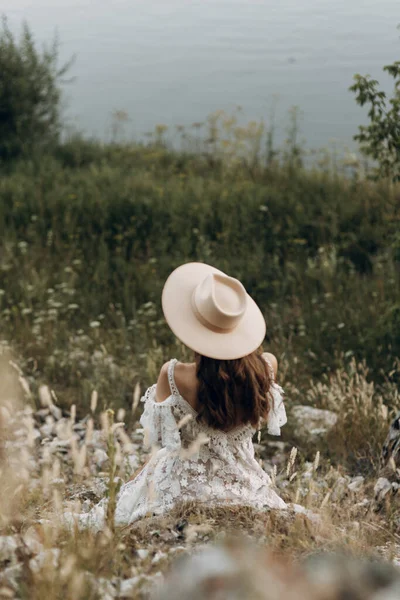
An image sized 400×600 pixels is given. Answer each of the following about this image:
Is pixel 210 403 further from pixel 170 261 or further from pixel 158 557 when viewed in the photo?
pixel 170 261

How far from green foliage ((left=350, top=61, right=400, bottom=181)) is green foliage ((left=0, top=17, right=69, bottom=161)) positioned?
27.4ft

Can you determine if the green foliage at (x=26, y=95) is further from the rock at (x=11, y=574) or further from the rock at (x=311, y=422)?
the rock at (x=11, y=574)

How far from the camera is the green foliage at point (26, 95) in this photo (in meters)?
13.3

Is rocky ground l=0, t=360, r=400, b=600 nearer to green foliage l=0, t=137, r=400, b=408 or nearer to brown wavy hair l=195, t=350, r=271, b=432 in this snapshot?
brown wavy hair l=195, t=350, r=271, b=432

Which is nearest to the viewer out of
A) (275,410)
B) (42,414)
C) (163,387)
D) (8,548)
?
(8,548)

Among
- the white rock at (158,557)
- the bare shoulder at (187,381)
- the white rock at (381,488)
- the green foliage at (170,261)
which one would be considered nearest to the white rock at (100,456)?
the green foliage at (170,261)

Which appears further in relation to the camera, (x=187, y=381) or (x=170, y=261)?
(x=170, y=261)

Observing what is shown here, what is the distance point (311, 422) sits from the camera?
5.70m

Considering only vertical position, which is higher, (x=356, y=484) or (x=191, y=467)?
(x=191, y=467)

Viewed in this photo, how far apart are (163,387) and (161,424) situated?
0.19 m

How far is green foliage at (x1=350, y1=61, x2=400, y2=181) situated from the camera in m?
5.75

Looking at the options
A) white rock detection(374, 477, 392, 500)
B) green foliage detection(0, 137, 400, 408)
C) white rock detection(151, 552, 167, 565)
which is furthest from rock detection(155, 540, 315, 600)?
green foliage detection(0, 137, 400, 408)

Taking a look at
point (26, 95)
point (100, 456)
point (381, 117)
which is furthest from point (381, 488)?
point (26, 95)

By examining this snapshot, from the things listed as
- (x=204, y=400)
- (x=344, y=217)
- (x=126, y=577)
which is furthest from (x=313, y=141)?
(x=126, y=577)
